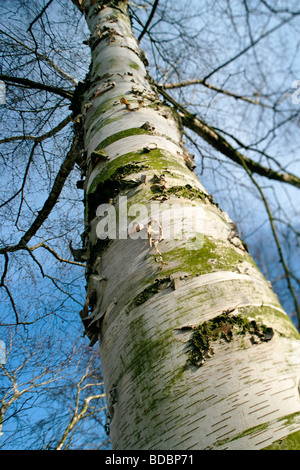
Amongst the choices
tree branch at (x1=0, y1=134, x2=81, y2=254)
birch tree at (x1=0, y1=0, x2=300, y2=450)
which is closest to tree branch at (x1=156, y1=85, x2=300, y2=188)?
tree branch at (x1=0, y1=134, x2=81, y2=254)

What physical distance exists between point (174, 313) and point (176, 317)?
0.5 inches

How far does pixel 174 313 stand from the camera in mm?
718

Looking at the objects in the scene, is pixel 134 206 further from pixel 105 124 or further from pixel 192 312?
pixel 105 124

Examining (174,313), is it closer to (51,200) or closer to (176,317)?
(176,317)

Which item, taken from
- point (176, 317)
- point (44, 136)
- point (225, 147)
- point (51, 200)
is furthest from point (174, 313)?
point (44, 136)

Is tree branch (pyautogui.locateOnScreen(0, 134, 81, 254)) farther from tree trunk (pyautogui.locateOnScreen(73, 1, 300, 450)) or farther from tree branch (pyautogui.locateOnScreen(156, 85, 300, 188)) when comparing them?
tree trunk (pyautogui.locateOnScreen(73, 1, 300, 450))

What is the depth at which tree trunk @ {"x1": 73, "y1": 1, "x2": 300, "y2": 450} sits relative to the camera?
22.0 inches

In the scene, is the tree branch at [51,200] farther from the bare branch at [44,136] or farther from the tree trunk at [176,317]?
the tree trunk at [176,317]

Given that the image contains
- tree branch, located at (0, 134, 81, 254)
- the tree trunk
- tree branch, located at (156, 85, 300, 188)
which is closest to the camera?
the tree trunk

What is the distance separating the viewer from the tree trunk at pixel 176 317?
22.0 inches

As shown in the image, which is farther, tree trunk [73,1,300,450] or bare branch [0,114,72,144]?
bare branch [0,114,72,144]
